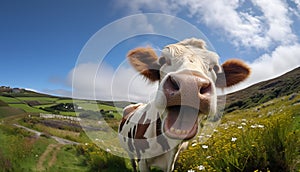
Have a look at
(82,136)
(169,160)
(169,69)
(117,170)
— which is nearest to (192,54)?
(169,69)

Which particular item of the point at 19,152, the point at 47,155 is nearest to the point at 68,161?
the point at 47,155

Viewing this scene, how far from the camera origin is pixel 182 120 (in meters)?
3.49

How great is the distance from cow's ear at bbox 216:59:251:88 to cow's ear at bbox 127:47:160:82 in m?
1.20

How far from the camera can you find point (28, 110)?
16.6m

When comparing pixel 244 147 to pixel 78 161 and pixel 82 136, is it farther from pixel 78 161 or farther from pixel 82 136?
pixel 82 136

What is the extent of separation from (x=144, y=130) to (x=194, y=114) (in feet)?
5.92

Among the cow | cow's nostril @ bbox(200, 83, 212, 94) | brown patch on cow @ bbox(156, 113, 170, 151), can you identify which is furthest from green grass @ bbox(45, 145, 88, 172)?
cow's nostril @ bbox(200, 83, 212, 94)

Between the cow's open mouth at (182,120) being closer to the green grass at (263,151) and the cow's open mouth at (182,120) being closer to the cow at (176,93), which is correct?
the cow at (176,93)

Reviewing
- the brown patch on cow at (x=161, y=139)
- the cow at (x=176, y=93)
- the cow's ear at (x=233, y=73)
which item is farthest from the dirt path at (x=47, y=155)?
the cow's ear at (x=233, y=73)

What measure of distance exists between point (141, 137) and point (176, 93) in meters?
2.30

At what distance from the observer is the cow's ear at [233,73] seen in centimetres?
500

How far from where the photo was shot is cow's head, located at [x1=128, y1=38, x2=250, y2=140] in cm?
314

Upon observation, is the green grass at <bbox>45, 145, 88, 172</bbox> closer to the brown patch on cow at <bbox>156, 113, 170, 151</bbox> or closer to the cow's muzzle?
the brown patch on cow at <bbox>156, 113, 170, 151</bbox>

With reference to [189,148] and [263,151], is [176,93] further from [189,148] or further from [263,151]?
[189,148]
